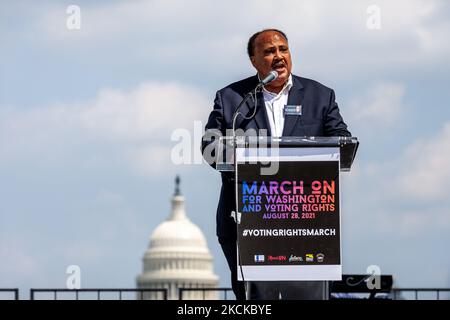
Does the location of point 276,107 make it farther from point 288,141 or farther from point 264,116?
point 288,141

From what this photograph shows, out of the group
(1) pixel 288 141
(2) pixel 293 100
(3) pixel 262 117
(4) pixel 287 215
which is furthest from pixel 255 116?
(4) pixel 287 215

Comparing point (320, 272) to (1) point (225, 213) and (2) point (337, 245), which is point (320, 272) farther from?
(1) point (225, 213)

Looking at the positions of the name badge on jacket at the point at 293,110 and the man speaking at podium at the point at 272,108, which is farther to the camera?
the name badge on jacket at the point at 293,110

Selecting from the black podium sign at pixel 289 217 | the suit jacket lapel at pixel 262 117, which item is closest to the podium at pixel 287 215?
the black podium sign at pixel 289 217

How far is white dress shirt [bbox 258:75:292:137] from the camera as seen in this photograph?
11188 mm

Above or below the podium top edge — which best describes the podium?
below

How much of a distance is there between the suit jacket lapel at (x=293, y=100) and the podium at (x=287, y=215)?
1.53 ft

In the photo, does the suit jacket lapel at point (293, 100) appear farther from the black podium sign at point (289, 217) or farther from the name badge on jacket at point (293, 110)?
the black podium sign at point (289, 217)

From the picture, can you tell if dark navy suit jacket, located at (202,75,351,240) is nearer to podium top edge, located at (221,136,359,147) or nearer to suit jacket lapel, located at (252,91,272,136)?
suit jacket lapel, located at (252,91,272,136)

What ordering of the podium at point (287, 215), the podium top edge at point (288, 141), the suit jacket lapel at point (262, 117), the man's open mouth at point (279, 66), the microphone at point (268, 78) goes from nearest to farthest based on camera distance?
the podium at point (287, 215) < the podium top edge at point (288, 141) < the microphone at point (268, 78) < the man's open mouth at point (279, 66) < the suit jacket lapel at point (262, 117)


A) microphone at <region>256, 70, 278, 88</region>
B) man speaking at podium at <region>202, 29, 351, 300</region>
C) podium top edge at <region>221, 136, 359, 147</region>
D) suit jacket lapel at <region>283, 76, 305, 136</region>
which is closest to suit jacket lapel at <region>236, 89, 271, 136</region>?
man speaking at podium at <region>202, 29, 351, 300</region>

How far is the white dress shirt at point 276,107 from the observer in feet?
36.7

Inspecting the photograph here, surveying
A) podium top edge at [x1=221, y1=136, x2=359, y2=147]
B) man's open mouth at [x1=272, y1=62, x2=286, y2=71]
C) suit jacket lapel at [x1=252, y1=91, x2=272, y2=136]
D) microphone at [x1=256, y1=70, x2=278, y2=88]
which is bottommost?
podium top edge at [x1=221, y1=136, x2=359, y2=147]
